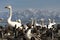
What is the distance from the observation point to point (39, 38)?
14.3 meters

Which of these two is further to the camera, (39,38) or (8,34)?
(8,34)

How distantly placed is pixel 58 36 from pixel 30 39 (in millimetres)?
1505

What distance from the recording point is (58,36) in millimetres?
14969

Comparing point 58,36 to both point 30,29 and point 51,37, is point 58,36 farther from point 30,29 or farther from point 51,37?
point 30,29

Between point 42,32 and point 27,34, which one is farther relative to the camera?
point 42,32

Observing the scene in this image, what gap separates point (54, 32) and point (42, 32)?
74 cm

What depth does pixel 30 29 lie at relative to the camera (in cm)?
1502

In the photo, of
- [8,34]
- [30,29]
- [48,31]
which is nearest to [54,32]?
[48,31]

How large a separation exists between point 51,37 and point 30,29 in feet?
3.64

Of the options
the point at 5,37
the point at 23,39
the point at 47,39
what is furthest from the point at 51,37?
the point at 5,37

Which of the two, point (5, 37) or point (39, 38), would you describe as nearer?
point (39, 38)

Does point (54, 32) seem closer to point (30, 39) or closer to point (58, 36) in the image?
point (58, 36)

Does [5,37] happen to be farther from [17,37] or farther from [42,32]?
[42,32]

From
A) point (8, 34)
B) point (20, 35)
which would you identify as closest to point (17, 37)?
point (20, 35)
